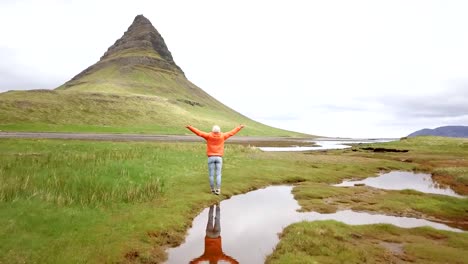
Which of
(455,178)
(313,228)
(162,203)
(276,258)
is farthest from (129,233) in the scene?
(455,178)

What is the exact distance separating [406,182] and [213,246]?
27.3m

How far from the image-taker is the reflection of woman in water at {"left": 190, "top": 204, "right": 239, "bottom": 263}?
1201 centimetres

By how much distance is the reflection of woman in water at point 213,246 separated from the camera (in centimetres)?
1201

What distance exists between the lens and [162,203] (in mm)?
18344

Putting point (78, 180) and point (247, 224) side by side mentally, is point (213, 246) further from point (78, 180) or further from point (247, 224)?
point (78, 180)

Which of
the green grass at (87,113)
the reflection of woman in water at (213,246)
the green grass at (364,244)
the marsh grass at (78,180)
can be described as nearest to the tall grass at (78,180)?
the marsh grass at (78,180)

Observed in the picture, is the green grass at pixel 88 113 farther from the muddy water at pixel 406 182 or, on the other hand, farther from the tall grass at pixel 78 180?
the muddy water at pixel 406 182

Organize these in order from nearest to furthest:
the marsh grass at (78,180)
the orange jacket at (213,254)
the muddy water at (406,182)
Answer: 1. the orange jacket at (213,254)
2. the marsh grass at (78,180)
3. the muddy water at (406,182)

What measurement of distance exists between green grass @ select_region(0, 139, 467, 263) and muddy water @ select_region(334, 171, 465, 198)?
3986 mm

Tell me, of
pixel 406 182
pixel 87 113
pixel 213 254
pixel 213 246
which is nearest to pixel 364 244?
pixel 213 246

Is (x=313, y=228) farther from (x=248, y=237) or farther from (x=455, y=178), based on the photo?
(x=455, y=178)

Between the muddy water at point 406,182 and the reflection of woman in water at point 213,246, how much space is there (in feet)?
59.5

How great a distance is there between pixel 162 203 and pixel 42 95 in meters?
143

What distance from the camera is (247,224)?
653 inches
